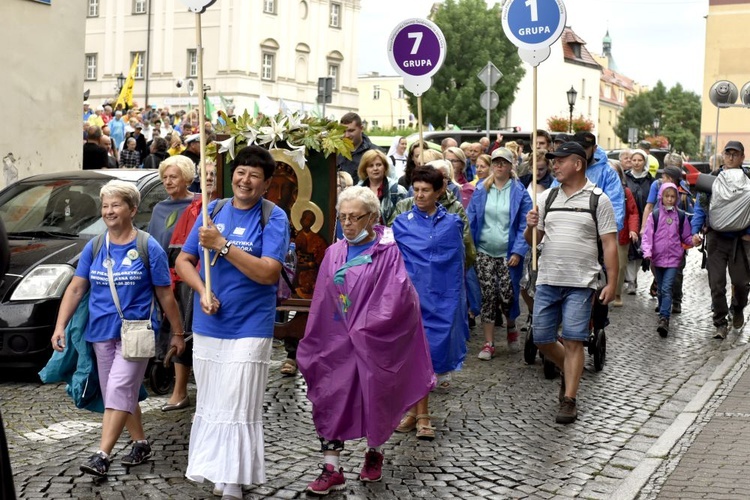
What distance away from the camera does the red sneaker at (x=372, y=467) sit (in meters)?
6.34

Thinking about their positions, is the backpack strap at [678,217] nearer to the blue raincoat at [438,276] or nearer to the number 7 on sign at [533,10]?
the number 7 on sign at [533,10]

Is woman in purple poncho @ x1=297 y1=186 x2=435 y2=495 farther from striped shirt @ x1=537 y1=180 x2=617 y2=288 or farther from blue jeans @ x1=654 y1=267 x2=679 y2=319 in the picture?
blue jeans @ x1=654 y1=267 x2=679 y2=319

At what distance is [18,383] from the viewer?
897 centimetres

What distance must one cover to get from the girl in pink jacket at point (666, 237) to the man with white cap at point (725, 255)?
549mm

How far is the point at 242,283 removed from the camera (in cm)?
585

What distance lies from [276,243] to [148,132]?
21.3 m

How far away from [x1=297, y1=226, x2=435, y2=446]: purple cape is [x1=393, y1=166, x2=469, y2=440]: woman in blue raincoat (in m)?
1.74

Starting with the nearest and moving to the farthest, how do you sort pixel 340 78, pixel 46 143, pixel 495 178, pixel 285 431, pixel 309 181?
pixel 285 431, pixel 309 181, pixel 495 178, pixel 46 143, pixel 340 78

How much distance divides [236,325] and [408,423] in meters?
2.27

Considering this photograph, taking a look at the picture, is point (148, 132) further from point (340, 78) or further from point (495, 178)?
point (340, 78)

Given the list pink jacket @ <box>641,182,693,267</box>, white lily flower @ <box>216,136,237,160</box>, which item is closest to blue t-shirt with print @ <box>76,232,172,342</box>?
white lily flower @ <box>216,136,237,160</box>

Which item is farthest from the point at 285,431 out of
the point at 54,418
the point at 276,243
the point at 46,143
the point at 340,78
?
the point at 340,78

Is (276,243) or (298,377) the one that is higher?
(276,243)

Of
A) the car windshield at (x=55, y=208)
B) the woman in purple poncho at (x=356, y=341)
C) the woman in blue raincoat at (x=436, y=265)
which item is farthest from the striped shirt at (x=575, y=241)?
the car windshield at (x=55, y=208)
